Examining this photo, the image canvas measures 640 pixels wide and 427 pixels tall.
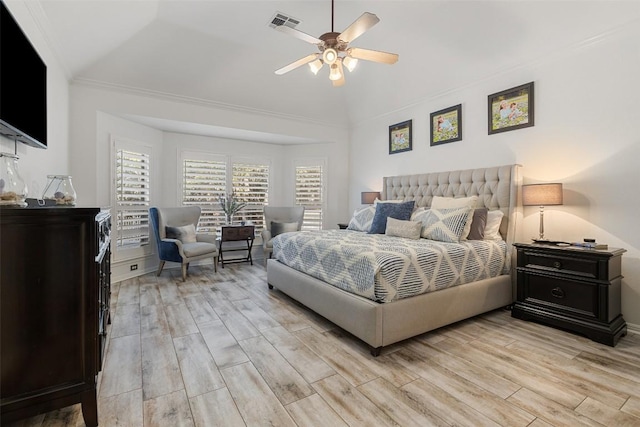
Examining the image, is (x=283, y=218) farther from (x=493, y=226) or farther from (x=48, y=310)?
(x=48, y=310)

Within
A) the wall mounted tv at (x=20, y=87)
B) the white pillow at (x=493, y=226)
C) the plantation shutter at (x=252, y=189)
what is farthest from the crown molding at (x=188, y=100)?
the white pillow at (x=493, y=226)

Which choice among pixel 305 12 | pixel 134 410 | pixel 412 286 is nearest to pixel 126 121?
pixel 305 12

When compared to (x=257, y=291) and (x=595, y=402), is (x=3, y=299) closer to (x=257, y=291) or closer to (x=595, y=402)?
(x=257, y=291)

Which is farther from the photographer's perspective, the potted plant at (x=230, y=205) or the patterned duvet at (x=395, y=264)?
the potted plant at (x=230, y=205)

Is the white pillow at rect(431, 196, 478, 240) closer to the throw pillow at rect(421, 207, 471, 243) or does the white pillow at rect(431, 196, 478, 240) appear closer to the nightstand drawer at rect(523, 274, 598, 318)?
the throw pillow at rect(421, 207, 471, 243)

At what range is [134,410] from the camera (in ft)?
5.55

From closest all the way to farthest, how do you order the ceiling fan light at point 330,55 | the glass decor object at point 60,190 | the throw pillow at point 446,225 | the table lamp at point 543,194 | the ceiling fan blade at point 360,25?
the glass decor object at point 60,190 < the ceiling fan blade at point 360,25 < the ceiling fan light at point 330,55 < the table lamp at point 543,194 < the throw pillow at point 446,225

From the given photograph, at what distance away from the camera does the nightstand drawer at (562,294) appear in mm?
2588

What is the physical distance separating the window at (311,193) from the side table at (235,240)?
1.23 meters

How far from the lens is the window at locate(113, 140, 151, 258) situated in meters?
4.43

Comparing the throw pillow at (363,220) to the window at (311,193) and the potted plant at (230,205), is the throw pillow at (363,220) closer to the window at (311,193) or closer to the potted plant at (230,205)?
the window at (311,193)

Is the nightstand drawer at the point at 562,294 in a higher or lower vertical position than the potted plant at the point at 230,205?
lower

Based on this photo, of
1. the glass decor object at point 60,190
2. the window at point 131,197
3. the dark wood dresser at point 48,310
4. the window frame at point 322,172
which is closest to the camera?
the dark wood dresser at point 48,310

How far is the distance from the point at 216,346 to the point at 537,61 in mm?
4408
